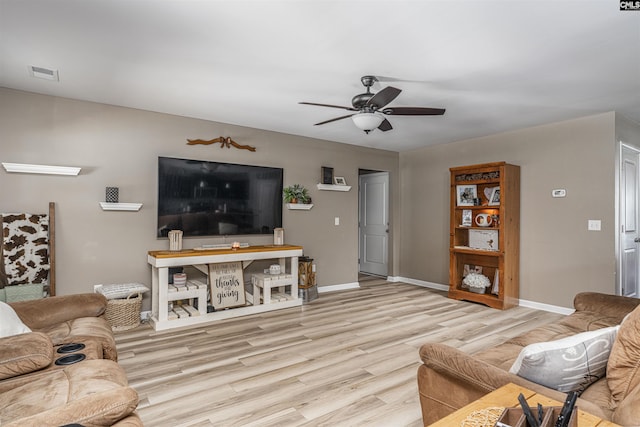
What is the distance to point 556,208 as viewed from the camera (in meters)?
4.54

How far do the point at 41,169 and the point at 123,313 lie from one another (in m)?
1.67

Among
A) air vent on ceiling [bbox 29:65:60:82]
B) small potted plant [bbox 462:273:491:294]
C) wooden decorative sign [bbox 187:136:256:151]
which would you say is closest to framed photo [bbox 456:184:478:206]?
small potted plant [bbox 462:273:491:294]

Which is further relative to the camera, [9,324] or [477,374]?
[9,324]

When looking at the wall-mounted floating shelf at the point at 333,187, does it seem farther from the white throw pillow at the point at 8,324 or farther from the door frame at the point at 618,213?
the white throw pillow at the point at 8,324

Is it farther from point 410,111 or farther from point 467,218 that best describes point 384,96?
point 467,218

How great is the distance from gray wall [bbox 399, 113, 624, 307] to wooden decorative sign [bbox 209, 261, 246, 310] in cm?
341

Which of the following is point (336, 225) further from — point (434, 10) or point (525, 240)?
point (434, 10)

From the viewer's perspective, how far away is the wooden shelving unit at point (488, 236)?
184 inches

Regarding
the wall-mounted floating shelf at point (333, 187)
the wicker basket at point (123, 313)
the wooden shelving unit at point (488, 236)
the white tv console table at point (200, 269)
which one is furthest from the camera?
the wall-mounted floating shelf at point (333, 187)

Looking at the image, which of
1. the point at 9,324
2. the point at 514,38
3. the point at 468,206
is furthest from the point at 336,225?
the point at 9,324

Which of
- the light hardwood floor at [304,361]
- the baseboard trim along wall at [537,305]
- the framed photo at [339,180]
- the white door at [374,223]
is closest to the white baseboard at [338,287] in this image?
the light hardwood floor at [304,361]

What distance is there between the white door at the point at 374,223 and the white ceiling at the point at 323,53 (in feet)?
9.17

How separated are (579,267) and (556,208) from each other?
2.55 ft

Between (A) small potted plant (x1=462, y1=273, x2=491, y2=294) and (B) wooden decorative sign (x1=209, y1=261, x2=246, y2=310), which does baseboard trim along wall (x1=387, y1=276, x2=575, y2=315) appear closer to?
(A) small potted plant (x1=462, y1=273, x2=491, y2=294)
